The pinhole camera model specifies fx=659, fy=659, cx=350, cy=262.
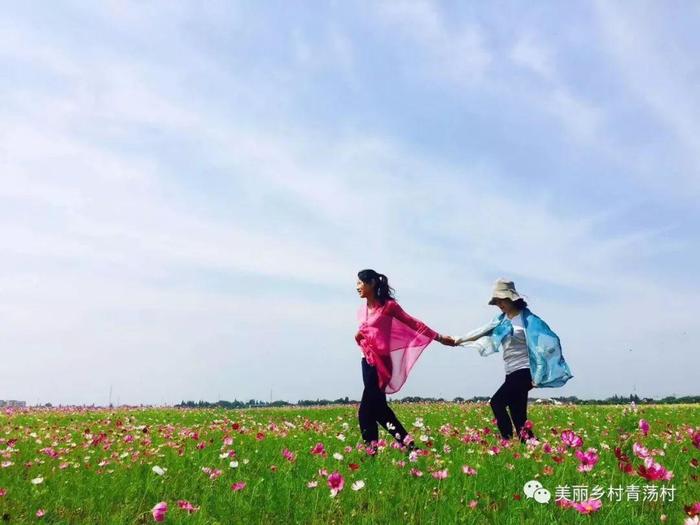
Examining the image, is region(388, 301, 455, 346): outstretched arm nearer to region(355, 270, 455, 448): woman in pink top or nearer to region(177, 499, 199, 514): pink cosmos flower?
region(355, 270, 455, 448): woman in pink top

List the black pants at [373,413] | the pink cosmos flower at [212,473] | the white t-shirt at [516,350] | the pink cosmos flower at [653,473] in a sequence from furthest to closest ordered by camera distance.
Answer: the white t-shirt at [516,350], the black pants at [373,413], the pink cosmos flower at [212,473], the pink cosmos flower at [653,473]

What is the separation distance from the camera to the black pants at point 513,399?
8.53 meters

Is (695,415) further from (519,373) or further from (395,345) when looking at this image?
(395,345)

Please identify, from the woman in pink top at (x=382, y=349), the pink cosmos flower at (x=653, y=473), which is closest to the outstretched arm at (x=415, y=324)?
the woman in pink top at (x=382, y=349)

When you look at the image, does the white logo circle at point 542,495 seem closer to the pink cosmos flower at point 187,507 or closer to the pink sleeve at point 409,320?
the pink cosmos flower at point 187,507

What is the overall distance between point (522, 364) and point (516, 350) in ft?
0.65

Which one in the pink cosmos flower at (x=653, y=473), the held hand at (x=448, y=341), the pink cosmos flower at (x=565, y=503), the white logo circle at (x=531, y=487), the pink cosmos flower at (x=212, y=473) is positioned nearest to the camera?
the pink cosmos flower at (x=653, y=473)

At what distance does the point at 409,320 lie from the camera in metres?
8.68

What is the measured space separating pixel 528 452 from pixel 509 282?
2.65m

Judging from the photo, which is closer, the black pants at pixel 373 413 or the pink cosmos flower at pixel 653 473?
the pink cosmos flower at pixel 653 473

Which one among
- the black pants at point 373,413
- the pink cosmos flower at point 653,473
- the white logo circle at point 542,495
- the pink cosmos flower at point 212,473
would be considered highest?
the black pants at point 373,413

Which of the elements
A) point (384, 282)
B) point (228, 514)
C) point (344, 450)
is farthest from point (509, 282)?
point (228, 514)

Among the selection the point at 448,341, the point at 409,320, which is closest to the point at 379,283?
the point at 409,320

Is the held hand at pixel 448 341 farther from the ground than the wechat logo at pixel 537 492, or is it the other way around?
the held hand at pixel 448 341
